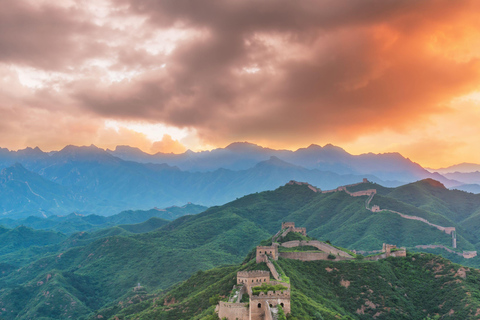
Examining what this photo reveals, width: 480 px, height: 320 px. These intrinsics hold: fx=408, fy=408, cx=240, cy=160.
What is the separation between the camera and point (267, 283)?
63.2 meters

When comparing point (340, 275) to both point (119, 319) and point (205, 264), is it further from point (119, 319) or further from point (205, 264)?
point (205, 264)

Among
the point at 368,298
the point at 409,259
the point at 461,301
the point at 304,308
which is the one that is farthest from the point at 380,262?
the point at 304,308

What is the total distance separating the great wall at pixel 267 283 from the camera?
51.9 metres

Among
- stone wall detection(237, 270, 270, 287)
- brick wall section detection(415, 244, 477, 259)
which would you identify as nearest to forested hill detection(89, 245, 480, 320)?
stone wall detection(237, 270, 270, 287)

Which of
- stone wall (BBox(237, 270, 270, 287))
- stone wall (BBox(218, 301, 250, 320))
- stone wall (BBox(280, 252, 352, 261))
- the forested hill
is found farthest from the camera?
stone wall (BBox(280, 252, 352, 261))

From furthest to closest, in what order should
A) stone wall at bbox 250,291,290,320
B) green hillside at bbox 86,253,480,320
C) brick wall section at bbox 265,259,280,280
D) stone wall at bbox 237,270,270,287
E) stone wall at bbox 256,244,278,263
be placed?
1. stone wall at bbox 256,244,278,263
2. green hillside at bbox 86,253,480,320
3. brick wall section at bbox 265,259,280,280
4. stone wall at bbox 237,270,270,287
5. stone wall at bbox 250,291,290,320

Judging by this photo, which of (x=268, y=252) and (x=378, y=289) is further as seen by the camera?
(x=268, y=252)

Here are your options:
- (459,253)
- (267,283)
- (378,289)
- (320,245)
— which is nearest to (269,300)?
(267,283)

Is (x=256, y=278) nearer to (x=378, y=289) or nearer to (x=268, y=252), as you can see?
(x=268, y=252)

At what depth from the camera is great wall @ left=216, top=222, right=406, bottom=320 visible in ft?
170

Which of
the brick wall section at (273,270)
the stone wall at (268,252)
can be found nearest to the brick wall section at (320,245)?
the stone wall at (268,252)

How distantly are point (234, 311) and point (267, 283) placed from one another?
1049 cm

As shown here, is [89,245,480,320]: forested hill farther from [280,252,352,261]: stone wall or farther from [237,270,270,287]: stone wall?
[237,270,270,287]: stone wall

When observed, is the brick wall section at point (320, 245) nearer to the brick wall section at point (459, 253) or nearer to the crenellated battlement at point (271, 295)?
the crenellated battlement at point (271, 295)
